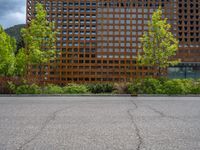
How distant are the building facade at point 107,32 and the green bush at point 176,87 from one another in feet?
64.4

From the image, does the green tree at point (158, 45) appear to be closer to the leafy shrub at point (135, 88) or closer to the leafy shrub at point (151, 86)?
the leafy shrub at point (151, 86)

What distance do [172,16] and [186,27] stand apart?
3128 mm

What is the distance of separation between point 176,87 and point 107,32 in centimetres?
2619

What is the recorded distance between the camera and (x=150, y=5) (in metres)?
45.2

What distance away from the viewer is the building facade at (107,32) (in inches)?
1576

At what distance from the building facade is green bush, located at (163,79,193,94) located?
19.6 m

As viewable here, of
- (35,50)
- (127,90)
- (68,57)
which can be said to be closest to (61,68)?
(68,57)

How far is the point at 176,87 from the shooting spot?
735 inches

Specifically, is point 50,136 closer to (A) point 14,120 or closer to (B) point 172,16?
(A) point 14,120

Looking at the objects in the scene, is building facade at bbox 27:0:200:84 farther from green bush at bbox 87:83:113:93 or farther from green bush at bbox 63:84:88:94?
green bush at bbox 63:84:88:94

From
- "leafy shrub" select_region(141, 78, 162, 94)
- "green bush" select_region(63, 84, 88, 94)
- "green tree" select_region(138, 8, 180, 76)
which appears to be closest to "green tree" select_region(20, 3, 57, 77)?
"green bush" select_region(63, 84, 88, 94)

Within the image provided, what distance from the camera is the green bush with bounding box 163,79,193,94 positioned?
18.5 metres

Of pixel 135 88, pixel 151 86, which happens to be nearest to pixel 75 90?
pixel 135 88

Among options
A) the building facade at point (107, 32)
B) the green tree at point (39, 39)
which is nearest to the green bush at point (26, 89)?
the green tree at point (39, 39)
